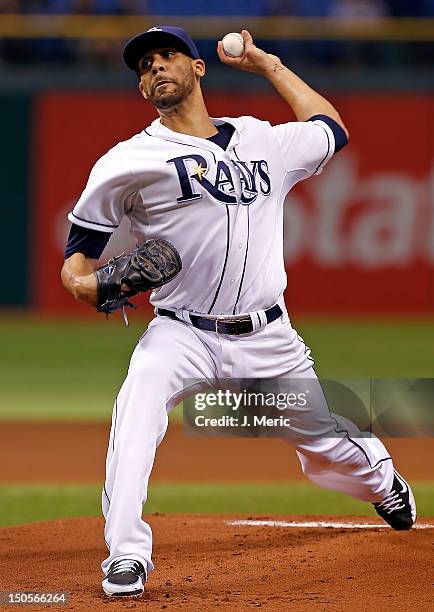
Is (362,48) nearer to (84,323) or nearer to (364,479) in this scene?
(84,323)

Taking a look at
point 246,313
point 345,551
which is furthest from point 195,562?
point 246,313

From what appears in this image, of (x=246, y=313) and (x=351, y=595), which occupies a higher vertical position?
(x=246, y=313)

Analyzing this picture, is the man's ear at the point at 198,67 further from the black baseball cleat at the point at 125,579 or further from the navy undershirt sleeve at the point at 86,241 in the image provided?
the black baseball cleat at the point at 125,579

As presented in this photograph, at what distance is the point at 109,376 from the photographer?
10633 millimetres

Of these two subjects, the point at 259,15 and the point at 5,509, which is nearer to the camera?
the point at 5,509

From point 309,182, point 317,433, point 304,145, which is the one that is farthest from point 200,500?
point 309,182

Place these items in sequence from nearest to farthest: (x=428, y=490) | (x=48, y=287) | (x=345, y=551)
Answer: (x=345, y=551) < (x=428, y=490) < (x=48, y=287)

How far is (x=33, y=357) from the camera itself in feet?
38.4

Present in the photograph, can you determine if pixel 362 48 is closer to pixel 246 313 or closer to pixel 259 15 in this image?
pixel 259 15

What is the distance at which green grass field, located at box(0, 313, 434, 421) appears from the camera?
945 cm

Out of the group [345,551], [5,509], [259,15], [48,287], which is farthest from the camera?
[259,15]

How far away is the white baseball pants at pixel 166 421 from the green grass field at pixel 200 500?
1104 millimetres

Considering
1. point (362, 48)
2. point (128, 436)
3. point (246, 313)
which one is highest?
point (362, 48)

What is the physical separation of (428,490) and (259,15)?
9805 mm
